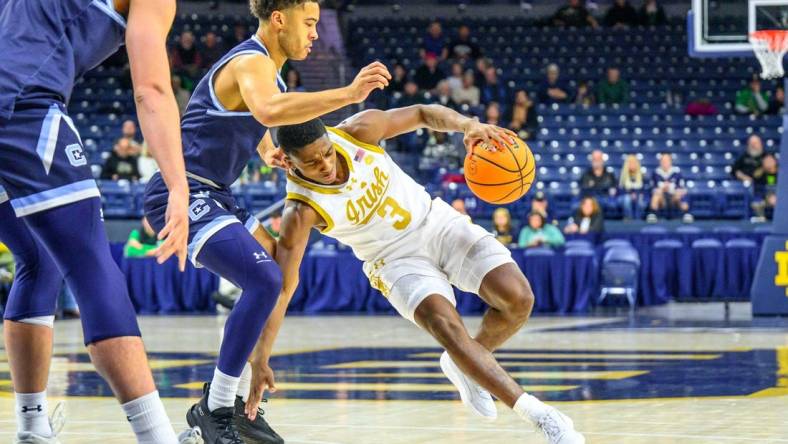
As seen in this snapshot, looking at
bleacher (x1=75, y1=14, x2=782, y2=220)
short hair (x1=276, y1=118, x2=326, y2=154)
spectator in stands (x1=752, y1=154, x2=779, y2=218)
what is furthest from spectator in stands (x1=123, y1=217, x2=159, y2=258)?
short hair (x1=276, y1=118, x2=326, y2=154)

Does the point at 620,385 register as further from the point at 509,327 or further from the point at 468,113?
the point at 468,113

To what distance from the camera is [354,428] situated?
18.3ft

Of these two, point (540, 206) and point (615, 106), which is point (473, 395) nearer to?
point (540, 206)

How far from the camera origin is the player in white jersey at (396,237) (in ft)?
16.8

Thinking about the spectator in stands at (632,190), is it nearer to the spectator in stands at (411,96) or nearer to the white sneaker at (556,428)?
the spectator in stands at (411,96)

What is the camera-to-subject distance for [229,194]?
525 cm

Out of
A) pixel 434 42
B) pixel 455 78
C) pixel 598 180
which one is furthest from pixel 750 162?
pixel 434 42

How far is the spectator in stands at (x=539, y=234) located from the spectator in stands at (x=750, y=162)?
12.4ft

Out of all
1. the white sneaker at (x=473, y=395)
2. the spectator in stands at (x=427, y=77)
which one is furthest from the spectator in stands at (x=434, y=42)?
the white sneaker at (x=473, y=395)

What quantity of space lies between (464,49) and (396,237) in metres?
17.5

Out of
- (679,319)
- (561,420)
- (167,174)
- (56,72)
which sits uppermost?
(56,72)

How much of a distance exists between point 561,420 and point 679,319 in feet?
31.0

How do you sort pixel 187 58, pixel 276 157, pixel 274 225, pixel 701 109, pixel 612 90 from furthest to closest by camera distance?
1. pixel 187 58
2. pixel 612 90
3. pixel 701 109
4. pixel 274 225
5. pixel 276 157

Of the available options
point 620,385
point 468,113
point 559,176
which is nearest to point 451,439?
point 620,385
